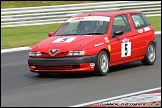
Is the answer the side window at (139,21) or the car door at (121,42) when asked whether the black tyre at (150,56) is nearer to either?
the side window at (139,21)

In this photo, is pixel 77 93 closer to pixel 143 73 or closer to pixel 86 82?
pixel 86 82

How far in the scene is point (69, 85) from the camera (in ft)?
32.6

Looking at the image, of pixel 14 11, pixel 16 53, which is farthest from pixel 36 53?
pixel 14 11

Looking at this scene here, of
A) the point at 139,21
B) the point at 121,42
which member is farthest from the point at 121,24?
the point at 139,21

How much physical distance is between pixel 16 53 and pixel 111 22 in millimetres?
5147

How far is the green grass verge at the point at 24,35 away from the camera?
18359 mm

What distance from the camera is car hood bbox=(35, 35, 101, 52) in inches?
426

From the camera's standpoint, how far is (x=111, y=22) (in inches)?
470

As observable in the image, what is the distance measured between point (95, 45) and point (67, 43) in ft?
2.00

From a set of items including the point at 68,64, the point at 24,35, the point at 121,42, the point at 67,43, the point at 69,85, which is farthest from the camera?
the point at 24,35

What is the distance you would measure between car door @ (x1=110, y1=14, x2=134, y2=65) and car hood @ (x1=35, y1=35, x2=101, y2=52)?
546 millimetres

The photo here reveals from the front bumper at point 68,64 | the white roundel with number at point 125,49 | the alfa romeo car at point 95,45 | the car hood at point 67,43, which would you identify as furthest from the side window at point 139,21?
the front bumper at point 68,64

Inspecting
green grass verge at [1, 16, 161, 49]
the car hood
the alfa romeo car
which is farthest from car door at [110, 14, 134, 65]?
green grass verge at [1, 16, 161, 49]

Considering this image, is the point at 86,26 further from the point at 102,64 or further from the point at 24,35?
the point at 24,35
